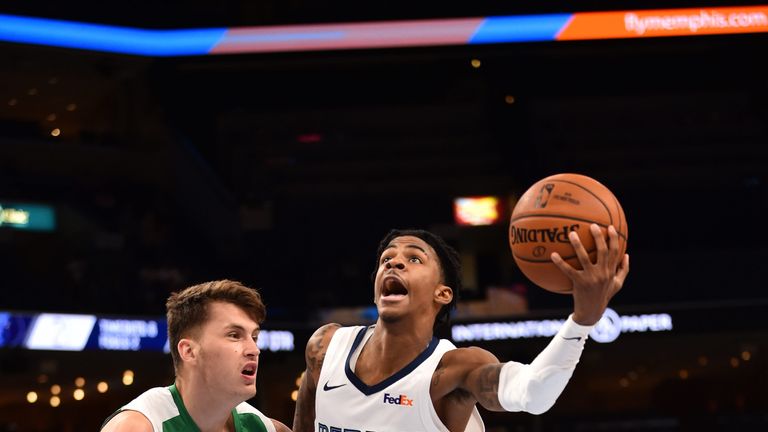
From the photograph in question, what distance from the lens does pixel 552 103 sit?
13.5 metres

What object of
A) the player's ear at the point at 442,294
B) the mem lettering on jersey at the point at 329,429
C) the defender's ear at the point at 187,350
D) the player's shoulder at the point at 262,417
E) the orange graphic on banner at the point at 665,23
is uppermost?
the orange graphic on banner at the point at 665,23

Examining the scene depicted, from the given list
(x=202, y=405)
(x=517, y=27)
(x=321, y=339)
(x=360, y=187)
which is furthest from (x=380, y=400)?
(x=360, y=187)

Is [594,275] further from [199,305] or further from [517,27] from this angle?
[517,27]

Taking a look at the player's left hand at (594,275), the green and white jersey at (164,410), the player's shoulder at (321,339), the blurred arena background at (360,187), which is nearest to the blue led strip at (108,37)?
the blurred arena background at (360,187)

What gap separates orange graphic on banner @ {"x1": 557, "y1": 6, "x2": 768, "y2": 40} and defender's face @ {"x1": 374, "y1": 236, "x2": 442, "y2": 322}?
8941 mm

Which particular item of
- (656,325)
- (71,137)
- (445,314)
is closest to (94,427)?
(71,137)

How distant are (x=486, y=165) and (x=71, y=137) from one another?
554cm

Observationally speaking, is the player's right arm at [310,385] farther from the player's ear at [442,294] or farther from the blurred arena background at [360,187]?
the blurred arena background at [360,187]

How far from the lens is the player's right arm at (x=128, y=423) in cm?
297

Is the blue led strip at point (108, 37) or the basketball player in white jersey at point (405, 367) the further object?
the blue led strip at point (108, 37)

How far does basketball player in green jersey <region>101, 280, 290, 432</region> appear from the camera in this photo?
127 inches

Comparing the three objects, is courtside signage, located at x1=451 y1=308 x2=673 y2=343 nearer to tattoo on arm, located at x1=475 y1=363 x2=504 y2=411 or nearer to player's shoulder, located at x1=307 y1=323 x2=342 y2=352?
player's shoulder, located at x1=307 y1=323 x2=342 y2=352

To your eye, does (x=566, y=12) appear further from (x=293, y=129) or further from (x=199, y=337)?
(x=199, y=337)

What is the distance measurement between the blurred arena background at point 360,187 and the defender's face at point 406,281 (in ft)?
24.3
